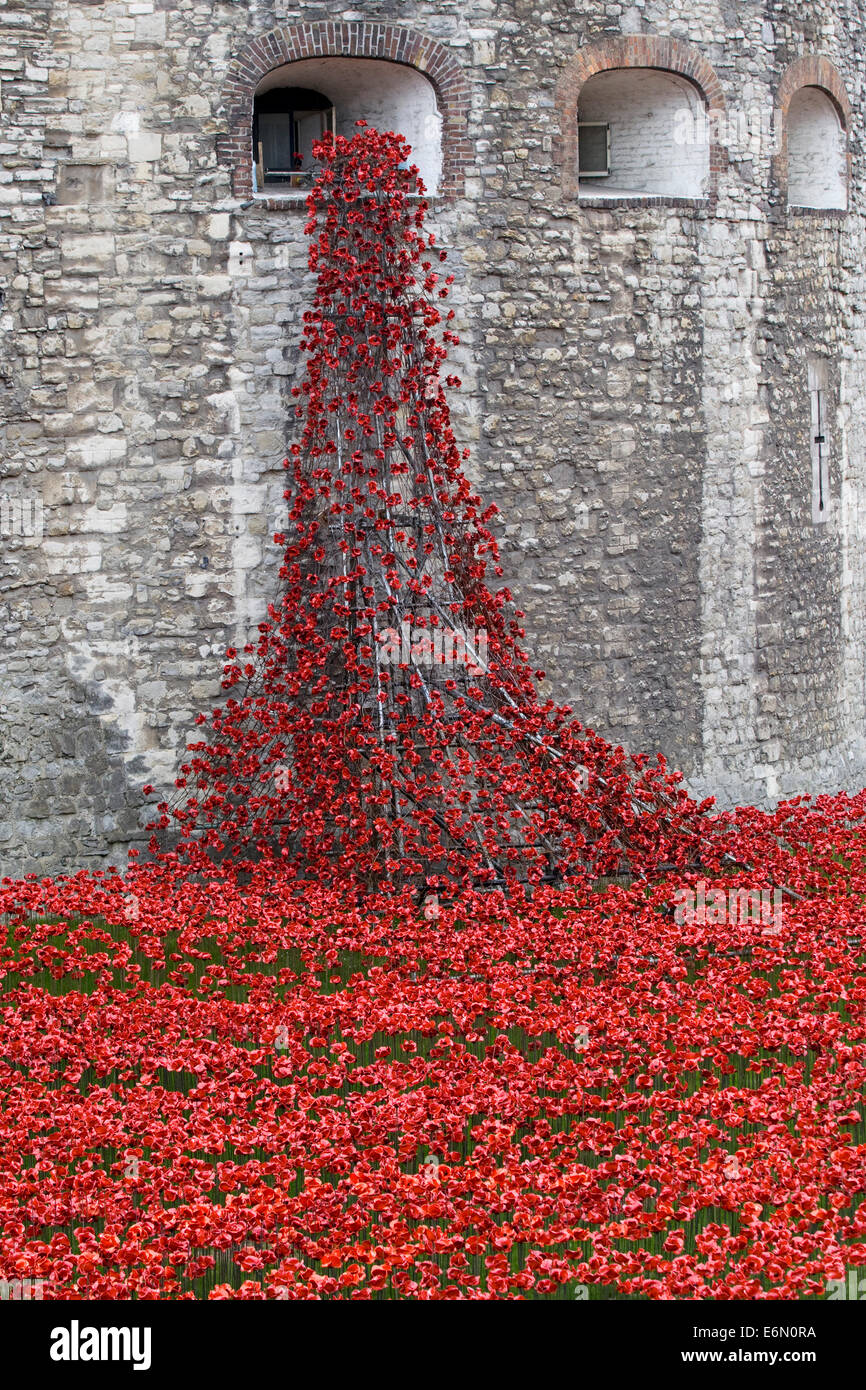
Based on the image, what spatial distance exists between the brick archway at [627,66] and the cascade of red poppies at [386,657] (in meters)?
0.90

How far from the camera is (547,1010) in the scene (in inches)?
226

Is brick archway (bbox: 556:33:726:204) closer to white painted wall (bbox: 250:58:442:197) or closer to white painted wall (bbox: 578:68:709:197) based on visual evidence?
white painted wall (bbox: 578:68:709:197)

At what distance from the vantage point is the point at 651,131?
9.23m

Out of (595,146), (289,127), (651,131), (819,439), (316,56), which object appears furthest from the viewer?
(819,439)

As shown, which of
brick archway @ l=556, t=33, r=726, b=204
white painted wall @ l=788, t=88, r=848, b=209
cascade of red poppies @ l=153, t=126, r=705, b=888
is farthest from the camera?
white painted wall @ l=788, t=88, r=848, b=209

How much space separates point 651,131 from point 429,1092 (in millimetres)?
6253

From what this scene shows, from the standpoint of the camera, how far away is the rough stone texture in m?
7.74

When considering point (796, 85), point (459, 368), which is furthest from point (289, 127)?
point (796, 85)

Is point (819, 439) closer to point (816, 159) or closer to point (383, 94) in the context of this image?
point (816, 159)

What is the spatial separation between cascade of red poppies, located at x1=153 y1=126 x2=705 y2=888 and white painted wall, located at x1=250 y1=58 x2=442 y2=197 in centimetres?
23

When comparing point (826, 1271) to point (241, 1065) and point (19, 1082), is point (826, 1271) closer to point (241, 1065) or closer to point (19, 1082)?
point (241, 1065)

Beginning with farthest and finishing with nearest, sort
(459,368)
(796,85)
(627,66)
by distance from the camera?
(796,85), (627,66), (459,368)

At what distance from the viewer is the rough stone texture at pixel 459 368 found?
7.74 metres

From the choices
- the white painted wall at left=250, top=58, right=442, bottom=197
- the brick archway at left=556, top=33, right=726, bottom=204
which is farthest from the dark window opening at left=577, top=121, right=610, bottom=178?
the white painted wall at left=250, top=58, right=442, bottom=197
